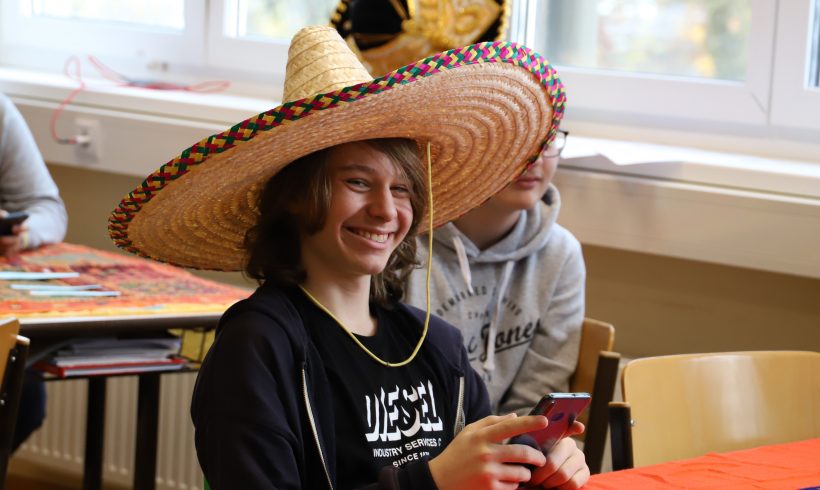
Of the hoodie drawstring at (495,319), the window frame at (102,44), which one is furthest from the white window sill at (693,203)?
the window frame at (102,44)

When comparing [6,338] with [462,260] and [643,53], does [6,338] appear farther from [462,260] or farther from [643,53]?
[643,53]

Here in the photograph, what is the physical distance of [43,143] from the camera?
301 centimetres

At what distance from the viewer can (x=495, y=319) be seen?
207cm

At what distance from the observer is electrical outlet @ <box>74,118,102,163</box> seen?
9.57 ft

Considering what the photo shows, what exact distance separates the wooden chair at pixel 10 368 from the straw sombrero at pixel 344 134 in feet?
0.71

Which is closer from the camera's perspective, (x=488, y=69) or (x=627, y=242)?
(x=488, y=69)

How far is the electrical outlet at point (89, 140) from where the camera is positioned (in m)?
2.92

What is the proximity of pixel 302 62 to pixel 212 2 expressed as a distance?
182 centimetres

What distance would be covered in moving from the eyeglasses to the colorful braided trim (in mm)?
649

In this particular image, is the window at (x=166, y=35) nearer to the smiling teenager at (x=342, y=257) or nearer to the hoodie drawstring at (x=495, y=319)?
the hoodie drawstring at (x=495, y=319)

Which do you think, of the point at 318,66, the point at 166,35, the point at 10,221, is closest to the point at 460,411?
the point at 318,66

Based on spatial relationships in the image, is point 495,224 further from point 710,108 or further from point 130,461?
point 130,461

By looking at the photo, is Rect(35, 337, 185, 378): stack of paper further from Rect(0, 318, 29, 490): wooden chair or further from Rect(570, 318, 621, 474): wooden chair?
Rect(570, 318, 621, 474): wooden chair

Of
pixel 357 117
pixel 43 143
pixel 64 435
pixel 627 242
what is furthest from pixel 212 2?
pixel 357 117
